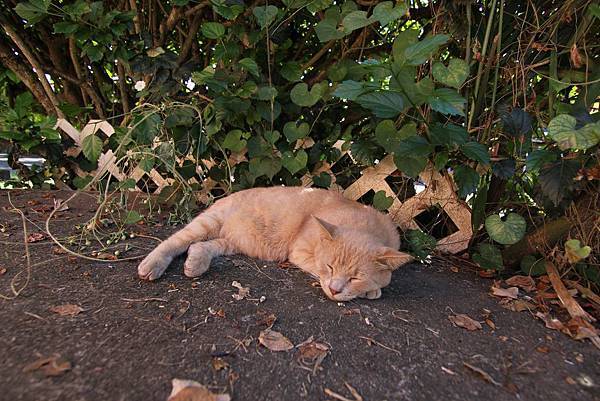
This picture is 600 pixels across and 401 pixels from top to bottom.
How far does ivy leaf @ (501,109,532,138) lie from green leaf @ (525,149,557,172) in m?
0.14

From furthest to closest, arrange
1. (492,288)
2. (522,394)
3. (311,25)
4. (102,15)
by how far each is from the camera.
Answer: (311,25)
(102,15)
(492,288)
(522,394)

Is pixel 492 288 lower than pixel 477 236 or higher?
lower

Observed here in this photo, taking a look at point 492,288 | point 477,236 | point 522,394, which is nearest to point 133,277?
point 522,394

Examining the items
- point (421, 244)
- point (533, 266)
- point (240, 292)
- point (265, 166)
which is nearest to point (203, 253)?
point (240, 292)

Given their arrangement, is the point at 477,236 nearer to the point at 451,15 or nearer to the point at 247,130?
the point at 451,15

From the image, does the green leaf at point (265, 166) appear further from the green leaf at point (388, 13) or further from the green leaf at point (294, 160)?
A: the green leaf at point (388, 13)

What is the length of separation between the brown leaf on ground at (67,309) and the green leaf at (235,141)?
1.47 m

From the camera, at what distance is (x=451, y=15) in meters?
1.88

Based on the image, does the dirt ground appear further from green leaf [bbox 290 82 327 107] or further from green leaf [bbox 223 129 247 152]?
green leaf [bbox 290 82 327 107]

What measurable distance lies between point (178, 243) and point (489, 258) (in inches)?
67.7

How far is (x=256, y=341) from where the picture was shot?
3.95 feet

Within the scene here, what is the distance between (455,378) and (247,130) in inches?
80.2

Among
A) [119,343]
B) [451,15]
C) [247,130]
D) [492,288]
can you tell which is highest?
[451,15]

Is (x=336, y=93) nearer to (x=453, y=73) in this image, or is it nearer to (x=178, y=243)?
(x=453, y=73)
